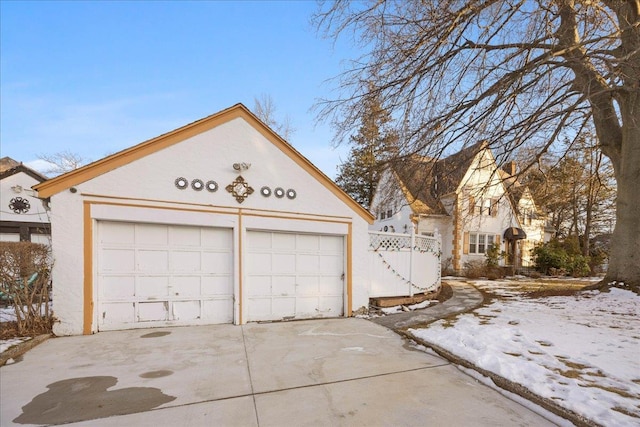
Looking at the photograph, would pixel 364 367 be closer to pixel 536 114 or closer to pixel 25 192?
pixel 536 114

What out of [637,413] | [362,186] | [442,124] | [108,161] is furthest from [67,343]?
[362,186]

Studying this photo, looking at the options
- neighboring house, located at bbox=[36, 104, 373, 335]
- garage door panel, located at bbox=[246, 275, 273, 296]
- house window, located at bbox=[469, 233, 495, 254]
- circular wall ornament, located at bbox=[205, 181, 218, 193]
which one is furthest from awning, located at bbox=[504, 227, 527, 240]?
circular wall ornament, located at bbox=[205, 181, 218, 193]

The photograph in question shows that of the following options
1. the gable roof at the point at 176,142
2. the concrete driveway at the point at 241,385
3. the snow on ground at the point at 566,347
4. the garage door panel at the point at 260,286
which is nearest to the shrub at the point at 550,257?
the snow on ground at the point at 566,347

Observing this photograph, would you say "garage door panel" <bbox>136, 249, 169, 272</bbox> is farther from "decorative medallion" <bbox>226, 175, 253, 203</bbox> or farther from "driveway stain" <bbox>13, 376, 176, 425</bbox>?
"driveway stain" <bbox>13, 376, 176, 425</bbox>

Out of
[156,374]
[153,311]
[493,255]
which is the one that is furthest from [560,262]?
[156,374]

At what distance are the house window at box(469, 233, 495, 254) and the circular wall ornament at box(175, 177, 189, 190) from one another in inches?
707

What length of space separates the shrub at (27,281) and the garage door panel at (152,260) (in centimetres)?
133

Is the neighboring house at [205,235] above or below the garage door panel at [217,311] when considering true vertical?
above

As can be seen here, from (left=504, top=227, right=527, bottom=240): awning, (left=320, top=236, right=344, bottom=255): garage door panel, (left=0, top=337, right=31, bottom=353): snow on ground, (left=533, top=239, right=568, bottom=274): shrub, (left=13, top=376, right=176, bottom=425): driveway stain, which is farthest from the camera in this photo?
(left=504, top=227, right=527, bottom=240): awning

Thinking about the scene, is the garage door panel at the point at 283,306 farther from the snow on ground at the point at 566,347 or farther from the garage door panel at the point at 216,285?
the snow on ground at the point at 566,347

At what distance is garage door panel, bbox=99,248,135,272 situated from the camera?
5.74 meters

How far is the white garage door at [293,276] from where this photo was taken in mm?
6680

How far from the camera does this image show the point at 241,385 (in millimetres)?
3494

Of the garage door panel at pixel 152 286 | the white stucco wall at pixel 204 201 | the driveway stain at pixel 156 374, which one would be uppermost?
the white stucco wall at pixel 204 201
